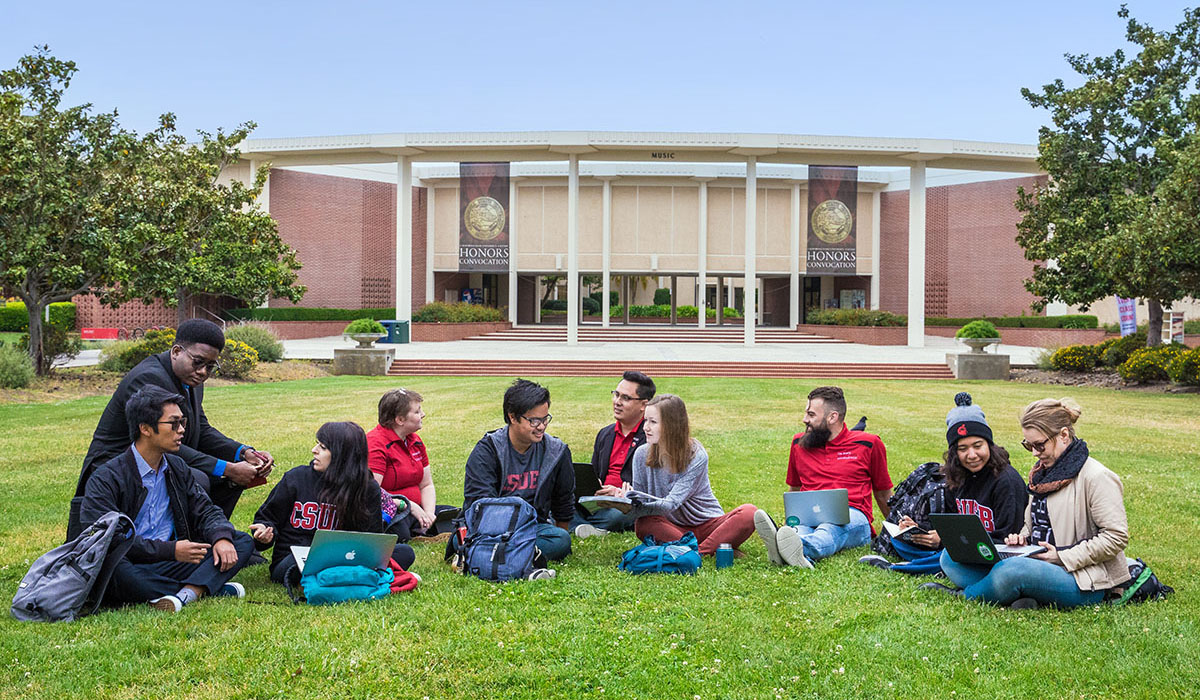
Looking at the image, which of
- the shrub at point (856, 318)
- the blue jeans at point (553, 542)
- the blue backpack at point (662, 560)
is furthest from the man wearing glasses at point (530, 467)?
the shrub at point (856, 318)

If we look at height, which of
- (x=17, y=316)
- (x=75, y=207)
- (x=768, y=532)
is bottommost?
(x=768, y=532)

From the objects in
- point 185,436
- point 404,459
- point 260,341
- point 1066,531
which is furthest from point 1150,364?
point 185,436

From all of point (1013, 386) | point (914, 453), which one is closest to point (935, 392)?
point (1013, 386)

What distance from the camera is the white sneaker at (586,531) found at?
21.8 feet

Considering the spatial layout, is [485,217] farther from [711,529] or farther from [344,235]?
[711,529]

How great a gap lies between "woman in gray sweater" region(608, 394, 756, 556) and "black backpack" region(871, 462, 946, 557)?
927 millimetres

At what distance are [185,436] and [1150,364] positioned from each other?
21334 mm

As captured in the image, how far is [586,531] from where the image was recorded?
6.66 m

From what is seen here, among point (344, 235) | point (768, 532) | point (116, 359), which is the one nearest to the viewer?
point (768, 532)

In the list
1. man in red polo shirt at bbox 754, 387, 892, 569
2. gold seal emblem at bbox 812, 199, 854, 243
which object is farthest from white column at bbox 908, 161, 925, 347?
man in red polo shirt at bbox 754, 387, 892, 569

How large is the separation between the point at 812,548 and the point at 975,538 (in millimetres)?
1284

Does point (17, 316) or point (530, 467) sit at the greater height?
point (17, 316)

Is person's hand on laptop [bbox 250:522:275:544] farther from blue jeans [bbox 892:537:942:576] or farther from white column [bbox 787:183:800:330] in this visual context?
white column [bbox 787:183:800:330]

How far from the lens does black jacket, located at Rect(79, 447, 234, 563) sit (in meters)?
4.78
